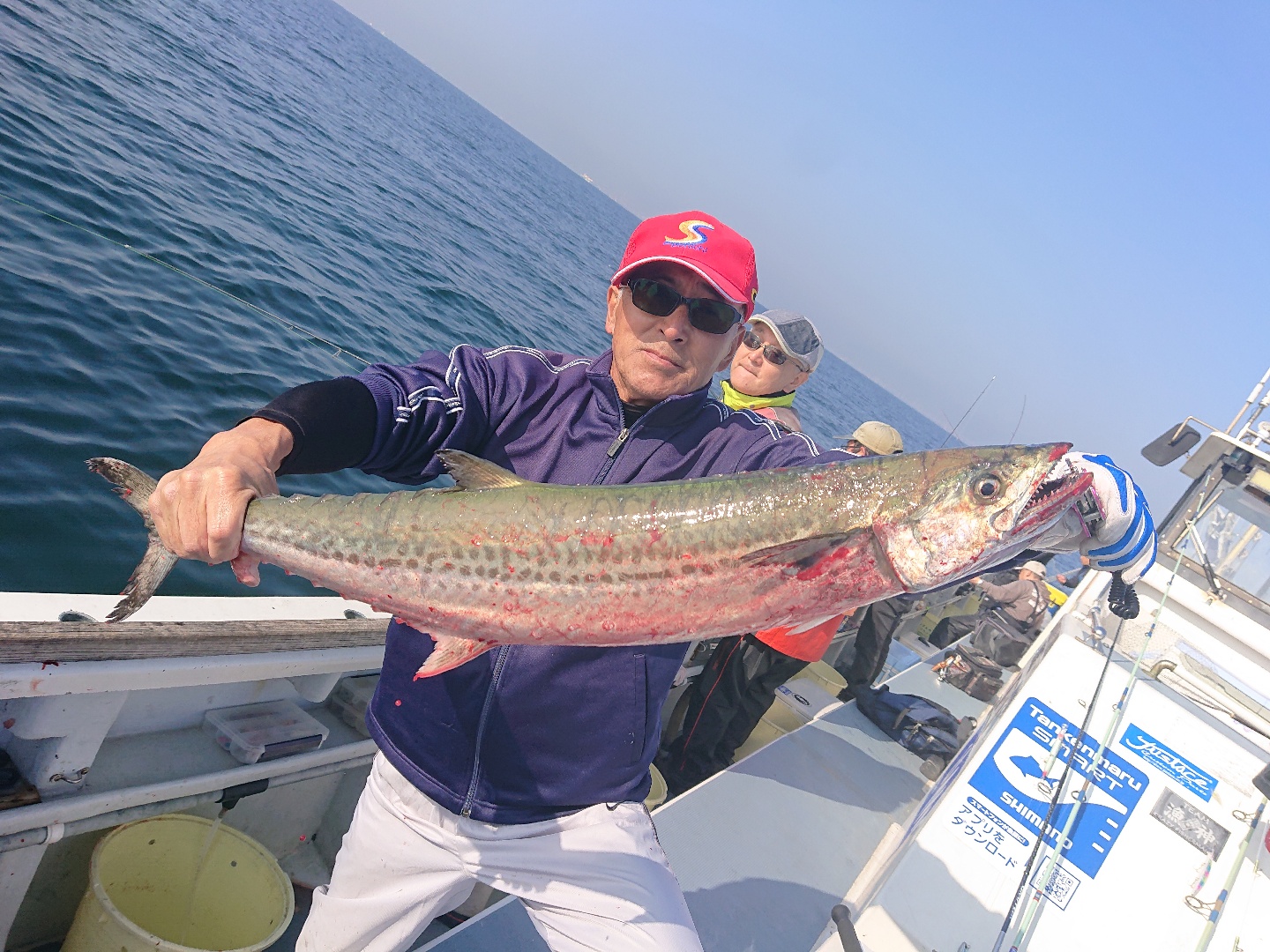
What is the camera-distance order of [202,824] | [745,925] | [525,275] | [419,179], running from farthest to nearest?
[419,179] < [525,275] < [745,925] < [202,824]

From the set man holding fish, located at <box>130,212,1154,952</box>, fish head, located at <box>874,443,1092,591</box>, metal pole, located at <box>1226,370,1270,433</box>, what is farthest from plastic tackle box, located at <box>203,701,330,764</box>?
metal pole, located at <box>1226,370,1270,433</box>

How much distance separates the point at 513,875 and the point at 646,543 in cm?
157

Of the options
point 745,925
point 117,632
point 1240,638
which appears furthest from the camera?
point 1240,638

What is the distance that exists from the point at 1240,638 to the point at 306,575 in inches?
328

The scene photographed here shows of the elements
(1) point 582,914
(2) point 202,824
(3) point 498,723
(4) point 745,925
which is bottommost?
(2) point 202,824

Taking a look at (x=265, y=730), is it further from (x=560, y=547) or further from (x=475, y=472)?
(x=560, y=547)

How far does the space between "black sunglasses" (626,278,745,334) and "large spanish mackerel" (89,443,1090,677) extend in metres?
0.75

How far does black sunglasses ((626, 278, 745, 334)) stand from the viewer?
3.24 m

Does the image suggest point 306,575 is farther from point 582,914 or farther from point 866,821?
point 866,821

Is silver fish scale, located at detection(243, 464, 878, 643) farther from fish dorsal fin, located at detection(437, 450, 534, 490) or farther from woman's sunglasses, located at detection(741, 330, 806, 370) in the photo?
woman's sunglasses, located at detection(741, 330, 806, 370)

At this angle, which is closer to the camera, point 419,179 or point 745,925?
point 745,925

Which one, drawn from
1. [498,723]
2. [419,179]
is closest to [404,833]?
[498,723]

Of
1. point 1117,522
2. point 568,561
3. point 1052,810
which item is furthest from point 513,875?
point 1052,810

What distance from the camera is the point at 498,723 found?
9.83ft
